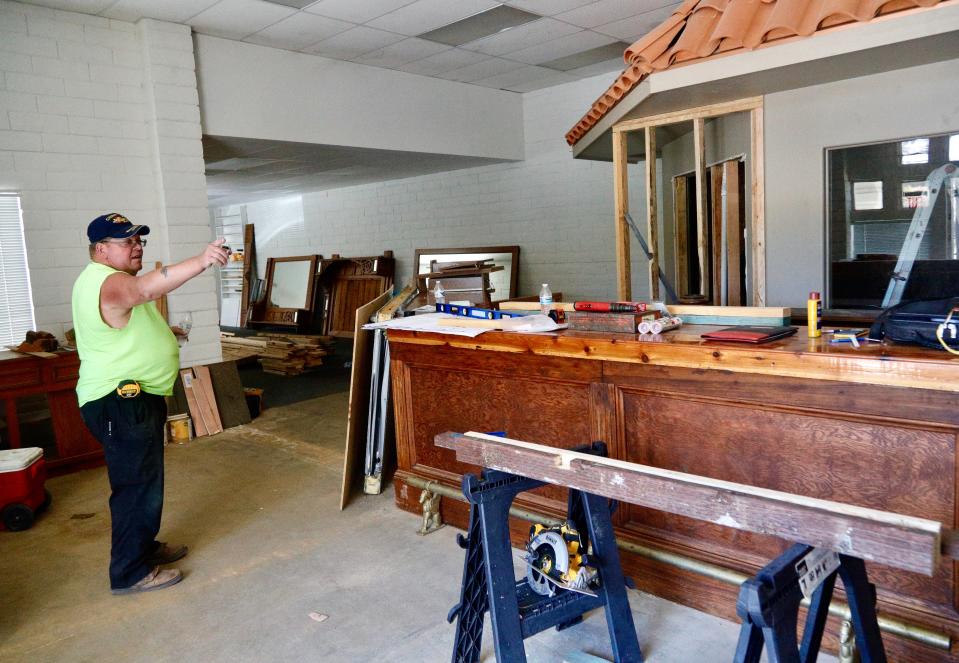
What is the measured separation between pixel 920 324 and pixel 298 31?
19.2 ft

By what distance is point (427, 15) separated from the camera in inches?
243

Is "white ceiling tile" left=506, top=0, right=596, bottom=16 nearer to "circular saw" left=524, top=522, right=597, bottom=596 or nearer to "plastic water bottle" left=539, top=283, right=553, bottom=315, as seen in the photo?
"plastic water bottle" left=539, top=283, right=553, bottom=315

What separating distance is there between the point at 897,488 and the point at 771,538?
0.46 meters

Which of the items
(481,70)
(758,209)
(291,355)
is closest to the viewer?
(758,209)

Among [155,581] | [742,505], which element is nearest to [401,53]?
[155,581]

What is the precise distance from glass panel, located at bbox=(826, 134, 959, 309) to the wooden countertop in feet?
6.11

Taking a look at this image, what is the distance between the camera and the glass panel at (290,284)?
37.4 feet

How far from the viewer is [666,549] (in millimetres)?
2730

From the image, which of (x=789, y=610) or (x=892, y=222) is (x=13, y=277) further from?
(x=892, y=222)

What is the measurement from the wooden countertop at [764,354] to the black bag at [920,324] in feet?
0.10

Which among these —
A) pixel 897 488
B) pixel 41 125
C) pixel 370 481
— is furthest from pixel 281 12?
pixel 897 488

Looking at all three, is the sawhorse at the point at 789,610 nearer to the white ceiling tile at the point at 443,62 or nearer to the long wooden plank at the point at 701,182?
the long wooden plank at the point at 701,182

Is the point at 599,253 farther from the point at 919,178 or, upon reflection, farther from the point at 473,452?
the point at 473,452

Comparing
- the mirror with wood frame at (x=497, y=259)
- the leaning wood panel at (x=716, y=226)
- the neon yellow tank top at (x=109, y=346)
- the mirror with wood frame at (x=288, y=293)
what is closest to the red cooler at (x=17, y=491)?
the neon yellow tank top at (x=109, y=346)
